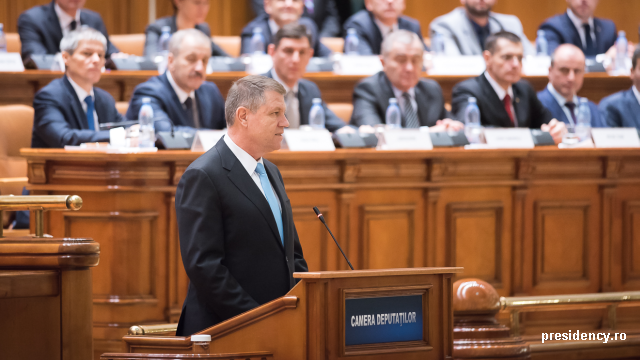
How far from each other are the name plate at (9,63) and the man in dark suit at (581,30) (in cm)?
361

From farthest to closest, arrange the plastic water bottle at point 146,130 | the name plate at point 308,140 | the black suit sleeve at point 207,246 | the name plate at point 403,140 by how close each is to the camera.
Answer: the name plate at point 403,140 < the name plate at point 308,140 < the plastic water bottle at point 146,130 < the black suit sleeve at point 207,246

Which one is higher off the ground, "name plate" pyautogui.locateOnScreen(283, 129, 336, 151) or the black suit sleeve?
"name plate" pyautogui.locateOnScreen(283, 129, 336, 151)

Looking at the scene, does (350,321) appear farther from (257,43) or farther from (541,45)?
(541,45)

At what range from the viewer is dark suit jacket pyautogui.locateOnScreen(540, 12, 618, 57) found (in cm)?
548

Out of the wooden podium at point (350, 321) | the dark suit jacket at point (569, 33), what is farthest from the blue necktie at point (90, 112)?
the dark suit jacket at point (569, 33)

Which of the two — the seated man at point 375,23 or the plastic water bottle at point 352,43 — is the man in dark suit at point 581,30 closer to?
the seated man at point 375,23

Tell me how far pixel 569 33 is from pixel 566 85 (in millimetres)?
1244

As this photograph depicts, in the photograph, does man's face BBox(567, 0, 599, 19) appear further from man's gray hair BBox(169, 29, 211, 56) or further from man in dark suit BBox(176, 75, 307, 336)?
man in dark suit BBox(176, 75, 307, 336)

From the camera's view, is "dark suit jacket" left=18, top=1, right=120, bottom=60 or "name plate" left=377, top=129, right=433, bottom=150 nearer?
"name plate" left=377, top=129, right=433, bottom=150

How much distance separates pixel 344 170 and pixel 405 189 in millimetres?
312

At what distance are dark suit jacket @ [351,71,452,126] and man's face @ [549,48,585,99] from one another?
28.3 inches

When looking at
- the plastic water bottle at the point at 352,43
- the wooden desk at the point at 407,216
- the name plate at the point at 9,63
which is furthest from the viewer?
the plastic water bottle at the point at 352,43

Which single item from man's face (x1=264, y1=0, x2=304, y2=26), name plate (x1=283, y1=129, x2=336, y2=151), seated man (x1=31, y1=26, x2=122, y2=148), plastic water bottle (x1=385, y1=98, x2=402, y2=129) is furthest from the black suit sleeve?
man's face (x1=264, y1=0, x2=304, y2=26)

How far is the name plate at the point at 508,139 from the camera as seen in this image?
363 centimetres
